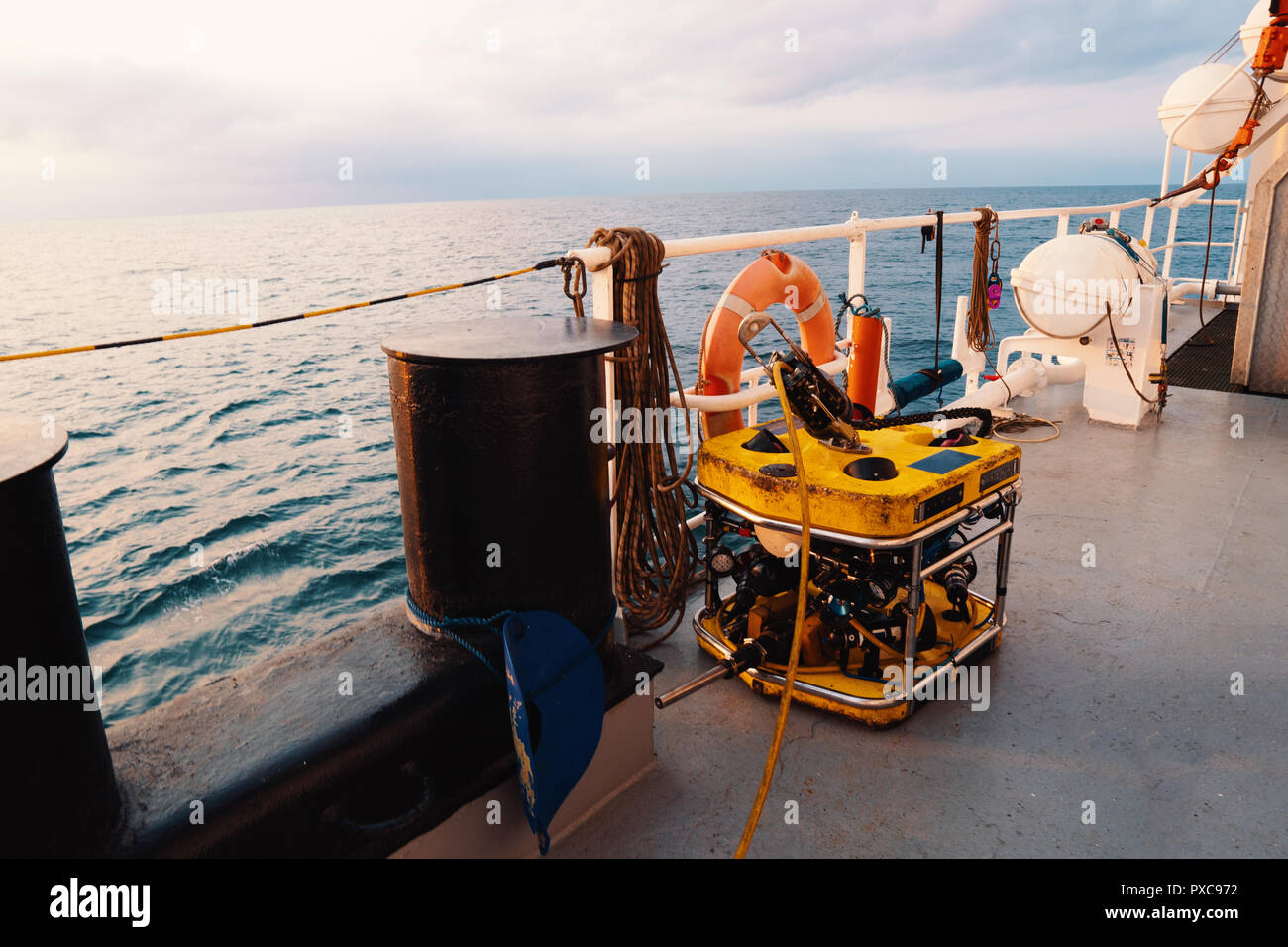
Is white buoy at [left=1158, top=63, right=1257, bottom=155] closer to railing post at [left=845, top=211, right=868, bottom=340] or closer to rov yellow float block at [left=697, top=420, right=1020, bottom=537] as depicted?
railing post at [left=845, top=211, right=868, bottom=340]

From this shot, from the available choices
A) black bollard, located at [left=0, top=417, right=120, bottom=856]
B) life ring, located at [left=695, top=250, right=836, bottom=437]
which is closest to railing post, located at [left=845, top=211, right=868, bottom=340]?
life ring, located at [left=695, top=250, right=836, bottom=437]

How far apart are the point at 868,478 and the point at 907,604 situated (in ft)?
1.18

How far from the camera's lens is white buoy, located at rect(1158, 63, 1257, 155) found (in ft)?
25.1

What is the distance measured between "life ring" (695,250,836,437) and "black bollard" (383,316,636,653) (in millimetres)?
977

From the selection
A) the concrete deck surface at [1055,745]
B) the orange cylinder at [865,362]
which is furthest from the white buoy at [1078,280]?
the orange cylinder at [865,362]

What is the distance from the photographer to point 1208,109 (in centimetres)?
772

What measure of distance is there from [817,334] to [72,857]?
280 centimetres

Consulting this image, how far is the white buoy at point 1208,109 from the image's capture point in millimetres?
7645

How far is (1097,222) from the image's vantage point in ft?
17.3

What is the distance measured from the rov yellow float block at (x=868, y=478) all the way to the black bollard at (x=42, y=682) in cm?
155

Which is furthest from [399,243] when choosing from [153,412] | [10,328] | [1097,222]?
[1097,222]

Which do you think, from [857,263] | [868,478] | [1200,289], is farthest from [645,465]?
[1200,289]

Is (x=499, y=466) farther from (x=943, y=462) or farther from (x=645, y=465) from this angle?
(x=943, y=462)

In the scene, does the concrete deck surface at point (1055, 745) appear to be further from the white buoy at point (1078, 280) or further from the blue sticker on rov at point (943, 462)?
the white buoy at point (1078, 280)
